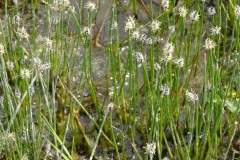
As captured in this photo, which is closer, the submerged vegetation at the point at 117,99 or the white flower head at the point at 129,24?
the white flower head at the point at 129,24

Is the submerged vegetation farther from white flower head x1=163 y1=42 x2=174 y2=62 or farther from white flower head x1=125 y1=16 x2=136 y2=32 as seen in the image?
white flower head x1=163 y1=42 x2=174 y2=62

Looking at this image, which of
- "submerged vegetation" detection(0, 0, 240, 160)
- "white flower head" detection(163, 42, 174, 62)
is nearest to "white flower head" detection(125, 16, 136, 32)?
"submerged vegetation" detection(0, 0, 240, 160)

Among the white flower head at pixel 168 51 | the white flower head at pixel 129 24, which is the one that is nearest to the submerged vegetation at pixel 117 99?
the white flower head at pixel 129 24

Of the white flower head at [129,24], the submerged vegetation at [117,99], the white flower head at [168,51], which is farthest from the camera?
the submerged vegetation at [117,99]

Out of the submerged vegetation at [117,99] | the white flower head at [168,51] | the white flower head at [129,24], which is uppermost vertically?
the white flower head at [129,24]

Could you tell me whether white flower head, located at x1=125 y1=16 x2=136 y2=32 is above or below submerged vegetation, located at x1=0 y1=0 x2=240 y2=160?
above

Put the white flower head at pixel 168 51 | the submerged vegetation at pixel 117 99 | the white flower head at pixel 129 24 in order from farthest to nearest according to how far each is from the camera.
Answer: the submerged vegetation at pixel 117 99, the white flower head at pixel 129 24, the white flower head at pixel 168 51

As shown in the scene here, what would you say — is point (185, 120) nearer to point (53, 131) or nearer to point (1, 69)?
point (53, 131)


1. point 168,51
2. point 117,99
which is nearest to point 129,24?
point 168,51

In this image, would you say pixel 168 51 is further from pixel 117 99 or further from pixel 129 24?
pixel 117 99

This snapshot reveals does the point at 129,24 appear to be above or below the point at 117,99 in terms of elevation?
above

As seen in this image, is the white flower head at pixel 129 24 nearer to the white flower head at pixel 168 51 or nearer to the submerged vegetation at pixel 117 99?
the submerged vegetation at pixel 117 99
